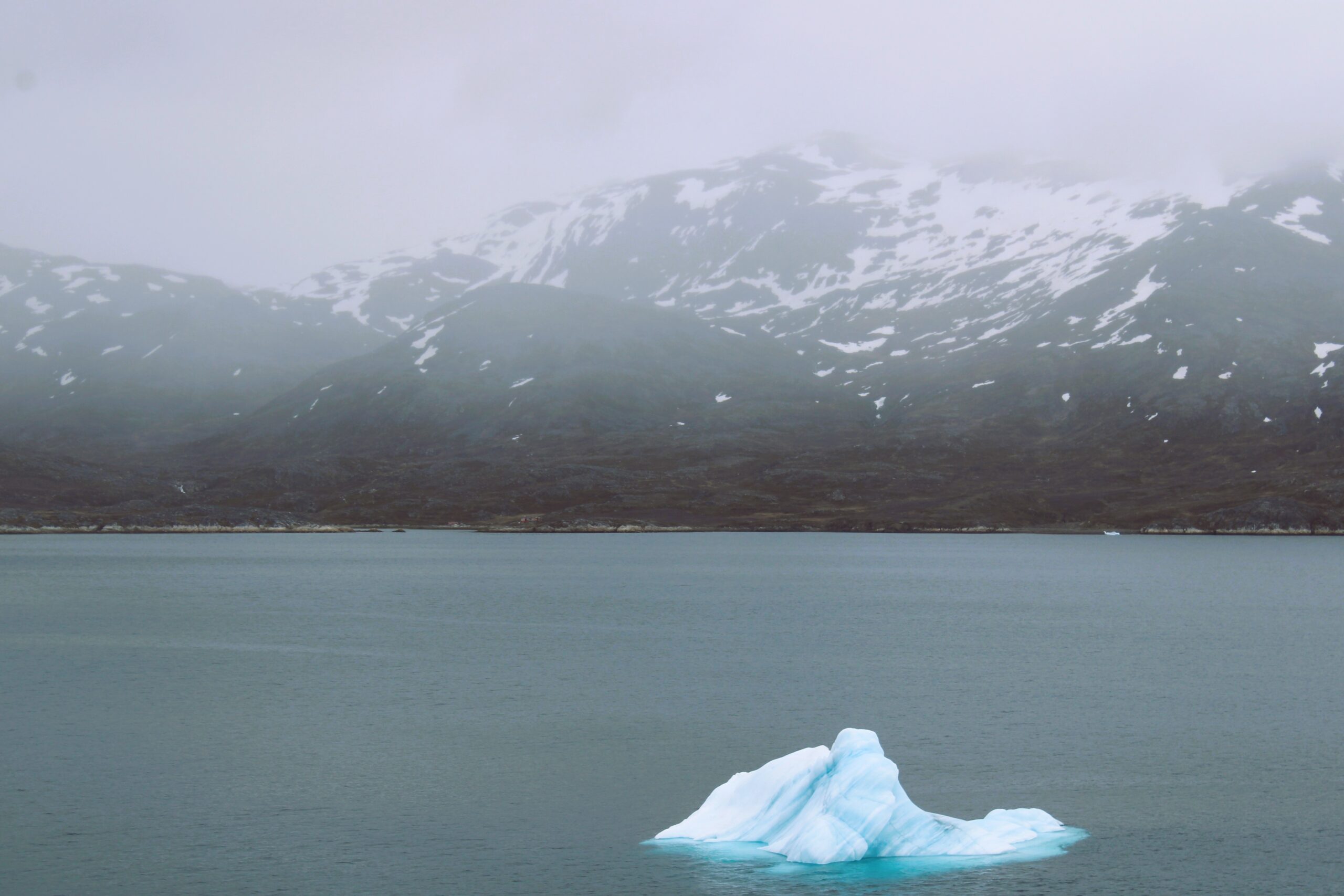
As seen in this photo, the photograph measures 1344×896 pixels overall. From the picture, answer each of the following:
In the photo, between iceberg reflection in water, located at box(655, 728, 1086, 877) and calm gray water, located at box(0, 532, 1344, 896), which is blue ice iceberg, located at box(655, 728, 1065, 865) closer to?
iceberg reflection in water, located at box(655, 728, 1086, 877)

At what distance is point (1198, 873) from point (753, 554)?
12430 cm

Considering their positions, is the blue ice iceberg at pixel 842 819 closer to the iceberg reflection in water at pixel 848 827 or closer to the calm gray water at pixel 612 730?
the iceberg reflection in water at pixel 848 827

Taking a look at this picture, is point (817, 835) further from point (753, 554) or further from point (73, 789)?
point (753, 554)

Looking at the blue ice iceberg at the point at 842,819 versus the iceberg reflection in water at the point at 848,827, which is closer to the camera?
the iceberg reflection in water at the point at 848,827

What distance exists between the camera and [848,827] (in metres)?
30.2

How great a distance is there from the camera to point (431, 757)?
40.7 meters

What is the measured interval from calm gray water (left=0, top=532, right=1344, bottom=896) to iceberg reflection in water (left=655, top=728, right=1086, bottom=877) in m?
0.67

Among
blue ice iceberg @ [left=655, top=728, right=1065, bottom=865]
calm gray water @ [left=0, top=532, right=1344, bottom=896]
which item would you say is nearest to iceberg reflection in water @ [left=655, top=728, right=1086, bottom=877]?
blue ice iceberg @ [left=655, top=728, right=1065, bottom=865]

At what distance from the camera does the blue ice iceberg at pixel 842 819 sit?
30.1 metres

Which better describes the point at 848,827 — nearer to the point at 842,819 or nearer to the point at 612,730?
the point at 842,819

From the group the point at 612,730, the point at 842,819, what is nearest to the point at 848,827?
the point at 842,819

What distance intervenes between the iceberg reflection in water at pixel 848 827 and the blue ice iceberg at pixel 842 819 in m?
0.02

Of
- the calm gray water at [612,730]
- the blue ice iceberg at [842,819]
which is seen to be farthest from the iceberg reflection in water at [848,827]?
the calm gray water at [612,730]

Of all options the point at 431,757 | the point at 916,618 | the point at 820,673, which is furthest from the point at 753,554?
the point at 431,757
